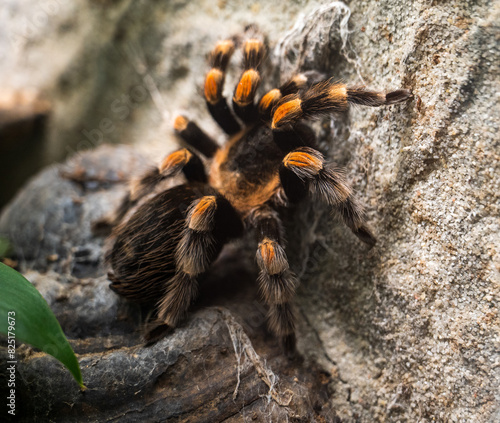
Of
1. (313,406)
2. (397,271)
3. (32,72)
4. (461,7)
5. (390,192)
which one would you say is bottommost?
(313,406)

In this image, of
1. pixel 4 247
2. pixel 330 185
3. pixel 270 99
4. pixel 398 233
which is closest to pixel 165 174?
pixel 270 99

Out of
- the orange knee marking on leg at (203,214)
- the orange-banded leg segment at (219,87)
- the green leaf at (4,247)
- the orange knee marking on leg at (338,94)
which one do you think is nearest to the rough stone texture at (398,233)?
the green leaf at (4,247)

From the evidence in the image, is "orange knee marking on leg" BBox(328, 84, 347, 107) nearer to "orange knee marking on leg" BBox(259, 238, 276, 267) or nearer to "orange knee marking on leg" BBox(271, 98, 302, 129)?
"orange knee marking on leg" BBox(271, 98, 302, 129)

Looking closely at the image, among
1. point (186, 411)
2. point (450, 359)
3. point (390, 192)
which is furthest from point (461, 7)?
point (186, 411)

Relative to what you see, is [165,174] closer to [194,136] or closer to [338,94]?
[194,136]

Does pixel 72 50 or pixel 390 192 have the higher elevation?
pixel 72 50

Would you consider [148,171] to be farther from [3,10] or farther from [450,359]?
[3,10]

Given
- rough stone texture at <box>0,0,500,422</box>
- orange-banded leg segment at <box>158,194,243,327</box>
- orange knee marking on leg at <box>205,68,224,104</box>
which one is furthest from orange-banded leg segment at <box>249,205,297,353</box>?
orange knee marking on leg at <box>205,68,224,104</box>
